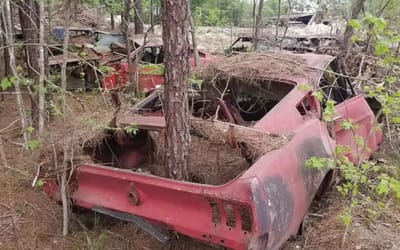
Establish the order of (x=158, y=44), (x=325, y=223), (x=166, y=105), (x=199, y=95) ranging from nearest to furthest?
(x=166, y=105) → (x=325, y=223) → (x=199, y=95) → (x=158, y=44)

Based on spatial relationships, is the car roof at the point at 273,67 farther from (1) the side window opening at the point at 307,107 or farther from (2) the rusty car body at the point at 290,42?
(2) the rusty car body at the point at 290,42

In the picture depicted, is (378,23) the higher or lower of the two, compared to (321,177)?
higher

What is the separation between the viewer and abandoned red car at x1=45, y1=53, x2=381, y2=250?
2832mm

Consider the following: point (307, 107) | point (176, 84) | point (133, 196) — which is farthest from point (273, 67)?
point (133, 196)

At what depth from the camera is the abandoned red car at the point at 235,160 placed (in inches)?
111

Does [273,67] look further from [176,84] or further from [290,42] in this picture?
[290,42]

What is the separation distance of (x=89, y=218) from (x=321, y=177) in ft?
7.30

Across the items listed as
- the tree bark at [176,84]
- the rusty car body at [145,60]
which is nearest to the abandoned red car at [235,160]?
the tree bark at [176,84]

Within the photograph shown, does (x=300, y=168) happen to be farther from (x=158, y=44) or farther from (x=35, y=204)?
(x=158, y=44)

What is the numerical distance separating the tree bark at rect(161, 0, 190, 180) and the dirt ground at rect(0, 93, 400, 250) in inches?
29.4

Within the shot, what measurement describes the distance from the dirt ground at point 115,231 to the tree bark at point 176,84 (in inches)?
29.4

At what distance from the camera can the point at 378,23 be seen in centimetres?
285

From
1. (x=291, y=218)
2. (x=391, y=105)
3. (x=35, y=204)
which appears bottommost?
(x=35, y=204)

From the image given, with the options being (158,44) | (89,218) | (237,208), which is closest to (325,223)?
(237,208)
